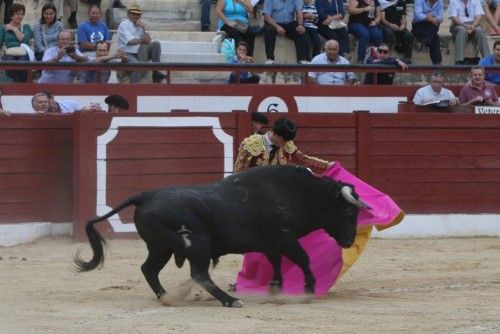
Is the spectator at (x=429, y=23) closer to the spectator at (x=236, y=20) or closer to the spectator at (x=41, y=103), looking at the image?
the spectator at (x=236, y=20)

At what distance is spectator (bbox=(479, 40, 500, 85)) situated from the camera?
44.6ft

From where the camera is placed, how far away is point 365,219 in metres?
8.80

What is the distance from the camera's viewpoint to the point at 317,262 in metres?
8.70

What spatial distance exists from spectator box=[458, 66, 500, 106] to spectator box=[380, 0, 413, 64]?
5.49ft

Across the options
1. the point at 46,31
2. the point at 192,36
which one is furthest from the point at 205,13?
the point at 46,31

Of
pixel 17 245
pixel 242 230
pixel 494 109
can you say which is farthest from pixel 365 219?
pixel 494 109

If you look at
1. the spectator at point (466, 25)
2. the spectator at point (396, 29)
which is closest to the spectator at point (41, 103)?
the spectator at point (396, 29)

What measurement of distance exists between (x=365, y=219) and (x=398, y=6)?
6.44 m

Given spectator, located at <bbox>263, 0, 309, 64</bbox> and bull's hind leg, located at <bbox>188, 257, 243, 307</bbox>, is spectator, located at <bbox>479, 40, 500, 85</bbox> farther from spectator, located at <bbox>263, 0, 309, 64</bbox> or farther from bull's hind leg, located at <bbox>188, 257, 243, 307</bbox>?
bull's hind leg, located at <bbox>188, 257, 243, 307</bbox>

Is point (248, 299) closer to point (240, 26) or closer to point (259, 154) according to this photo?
point (259, 154)

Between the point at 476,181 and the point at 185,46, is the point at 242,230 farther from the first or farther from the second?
the point at 185,46

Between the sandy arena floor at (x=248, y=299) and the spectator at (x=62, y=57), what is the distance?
5.27 ft

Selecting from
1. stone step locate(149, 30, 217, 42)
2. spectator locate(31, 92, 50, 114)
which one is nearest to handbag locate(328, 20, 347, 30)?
stone step locate(149, 30, 217, 42)

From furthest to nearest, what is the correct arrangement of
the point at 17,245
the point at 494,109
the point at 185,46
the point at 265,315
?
the point at 185,46
the point at 494,109
the point at 17,245
the point at 265,315
